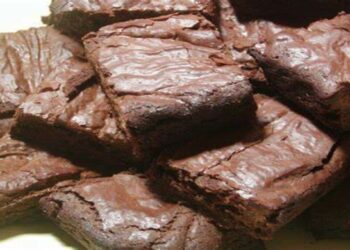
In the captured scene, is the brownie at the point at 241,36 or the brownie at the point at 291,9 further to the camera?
the brownie at the point at 291,9

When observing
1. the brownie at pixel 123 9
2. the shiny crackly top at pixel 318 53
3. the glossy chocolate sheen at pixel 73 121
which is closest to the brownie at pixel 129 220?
the glossy chocolate sheen at pixel 73 121

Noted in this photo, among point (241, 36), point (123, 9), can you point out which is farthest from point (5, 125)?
point (241, 36)

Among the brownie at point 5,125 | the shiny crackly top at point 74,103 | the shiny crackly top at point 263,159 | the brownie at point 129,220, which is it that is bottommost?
the brownie at point 129,220

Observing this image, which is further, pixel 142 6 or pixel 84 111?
pixel 142 6

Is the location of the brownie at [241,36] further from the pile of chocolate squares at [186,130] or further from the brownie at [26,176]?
the brownie at [26,176]

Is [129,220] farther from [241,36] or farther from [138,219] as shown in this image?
[241,36]
